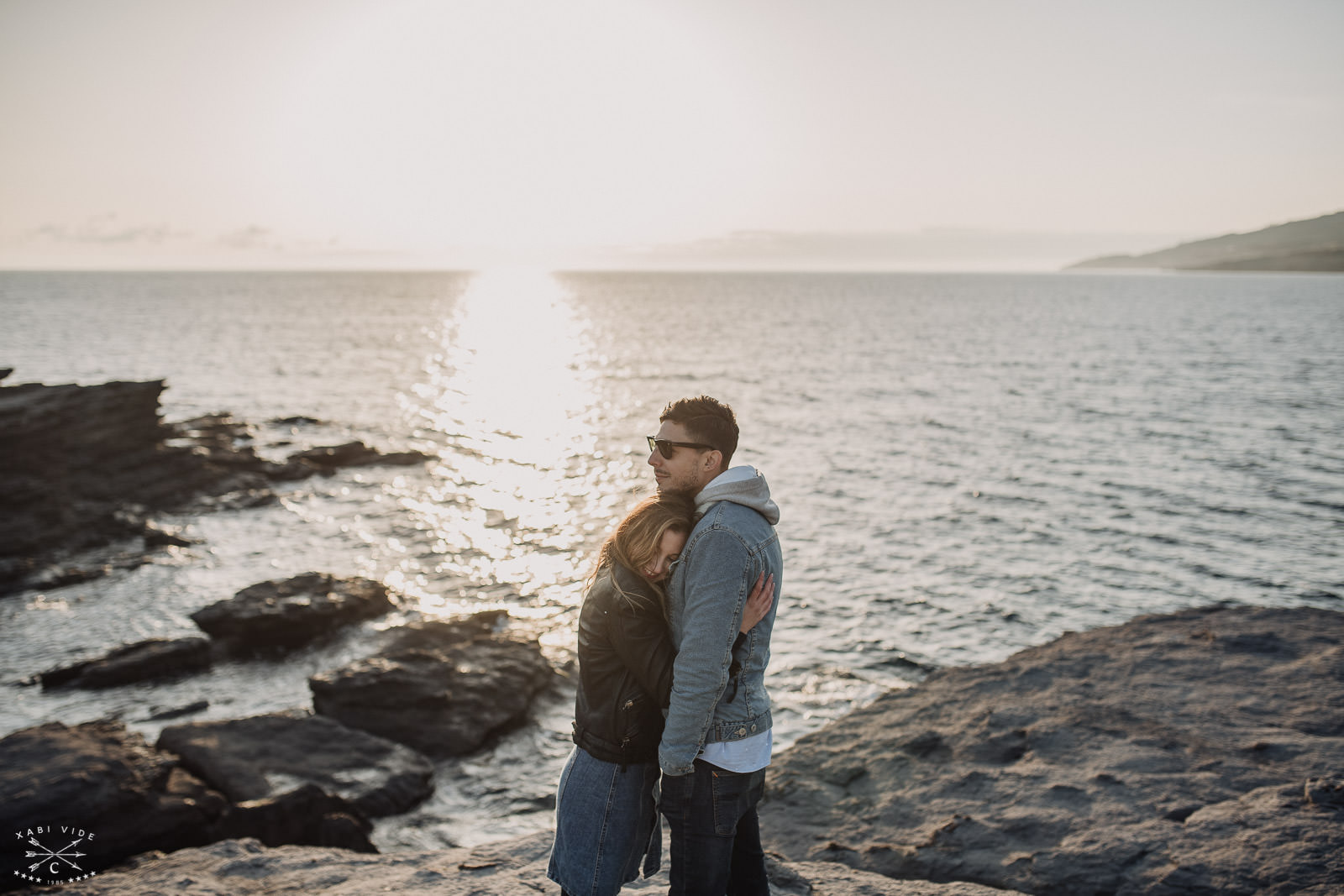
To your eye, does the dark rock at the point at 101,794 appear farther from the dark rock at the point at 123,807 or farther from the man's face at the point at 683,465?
the man's face at the point at 683,465

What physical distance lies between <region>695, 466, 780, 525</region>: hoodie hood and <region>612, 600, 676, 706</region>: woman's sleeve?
521 millimetres

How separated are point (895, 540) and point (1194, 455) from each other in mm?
14700

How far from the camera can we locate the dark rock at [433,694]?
10797mm

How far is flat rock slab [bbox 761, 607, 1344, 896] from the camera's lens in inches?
224

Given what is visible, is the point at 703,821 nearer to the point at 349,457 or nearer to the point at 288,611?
the point at 288,611

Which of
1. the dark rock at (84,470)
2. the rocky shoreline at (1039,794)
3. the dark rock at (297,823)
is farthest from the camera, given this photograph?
the dark rock at (84,470)

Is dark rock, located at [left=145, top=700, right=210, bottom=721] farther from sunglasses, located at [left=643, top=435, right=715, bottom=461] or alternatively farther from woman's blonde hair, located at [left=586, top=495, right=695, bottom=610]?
sunglasses, located at [left=643, top=435, right=715, bottom=461]

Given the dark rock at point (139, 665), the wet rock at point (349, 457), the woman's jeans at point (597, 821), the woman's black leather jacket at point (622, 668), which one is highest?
the woman's black leather jacket at point (622, 668)

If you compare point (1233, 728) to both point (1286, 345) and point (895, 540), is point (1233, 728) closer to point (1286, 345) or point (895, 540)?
point (895, 540)

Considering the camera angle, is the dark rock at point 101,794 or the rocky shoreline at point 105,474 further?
the rocky shoreline at point 105,474

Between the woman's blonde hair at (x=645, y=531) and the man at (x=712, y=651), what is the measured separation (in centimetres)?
8

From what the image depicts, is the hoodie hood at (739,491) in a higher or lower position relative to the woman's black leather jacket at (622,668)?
higher

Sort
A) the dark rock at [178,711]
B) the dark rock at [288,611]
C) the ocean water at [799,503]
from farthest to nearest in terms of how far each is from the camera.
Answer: the dark rock at [288,611] → the ocean water at [799,503] → the dark rock at [178,711]

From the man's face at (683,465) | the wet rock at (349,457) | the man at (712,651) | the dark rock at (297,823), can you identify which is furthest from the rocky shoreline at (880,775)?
the wet rock at (349,457)
